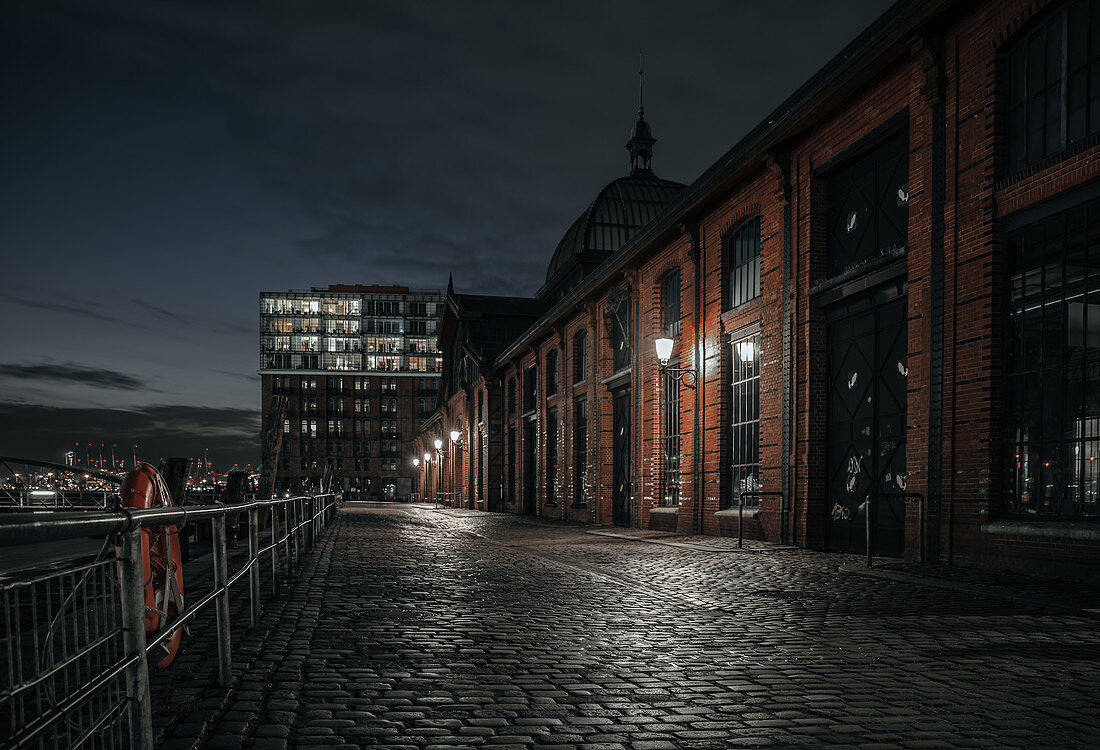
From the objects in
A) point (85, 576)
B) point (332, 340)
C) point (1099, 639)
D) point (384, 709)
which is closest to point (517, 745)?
point (384, 709)

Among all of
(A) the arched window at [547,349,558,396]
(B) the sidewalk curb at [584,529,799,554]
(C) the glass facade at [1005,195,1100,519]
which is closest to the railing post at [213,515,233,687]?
(C) the glass facade at [1005,195,1100,519]

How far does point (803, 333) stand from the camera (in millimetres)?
14297

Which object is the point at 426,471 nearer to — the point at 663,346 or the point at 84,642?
the point at 663,346

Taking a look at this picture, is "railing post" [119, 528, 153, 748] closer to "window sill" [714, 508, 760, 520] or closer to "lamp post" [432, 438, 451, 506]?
"window sill" [714, 508, 760, 520]

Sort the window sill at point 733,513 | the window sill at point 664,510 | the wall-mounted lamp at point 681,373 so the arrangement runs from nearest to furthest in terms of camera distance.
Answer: the window sill at point 733,513 < the wall-mounted lamp at point 681,373 < the window sill at point 664,510

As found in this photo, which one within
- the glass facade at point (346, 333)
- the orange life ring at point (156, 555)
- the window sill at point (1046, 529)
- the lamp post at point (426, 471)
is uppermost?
the glass facade at point (346, 333)

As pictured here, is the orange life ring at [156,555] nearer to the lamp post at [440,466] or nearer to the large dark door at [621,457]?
the large dark door at [621,457]

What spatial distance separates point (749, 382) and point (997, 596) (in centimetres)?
870

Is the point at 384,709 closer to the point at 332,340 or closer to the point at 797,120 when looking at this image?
the point at 797,120

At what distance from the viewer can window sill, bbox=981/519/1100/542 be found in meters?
8.52

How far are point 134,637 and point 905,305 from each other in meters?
11.1

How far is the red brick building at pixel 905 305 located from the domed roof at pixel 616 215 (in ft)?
55.7

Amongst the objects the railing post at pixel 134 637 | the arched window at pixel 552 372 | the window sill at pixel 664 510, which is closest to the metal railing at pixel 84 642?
the railing post at pixel 134 637

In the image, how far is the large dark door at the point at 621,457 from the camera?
23203 millimetres
